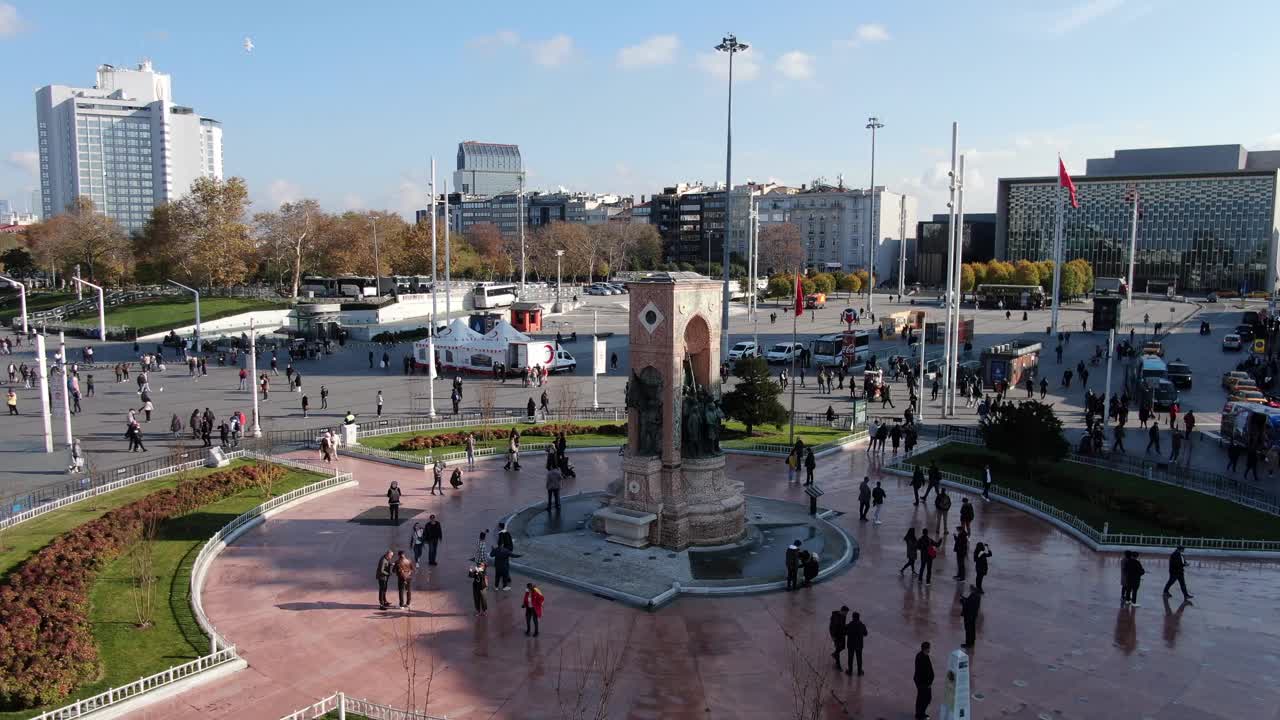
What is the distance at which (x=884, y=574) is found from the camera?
16.8 m

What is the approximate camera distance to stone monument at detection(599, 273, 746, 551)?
17703mm

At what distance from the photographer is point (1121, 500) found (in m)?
21.1

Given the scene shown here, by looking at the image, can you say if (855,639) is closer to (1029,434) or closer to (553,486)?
(553,486)

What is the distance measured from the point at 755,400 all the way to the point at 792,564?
13.9 m

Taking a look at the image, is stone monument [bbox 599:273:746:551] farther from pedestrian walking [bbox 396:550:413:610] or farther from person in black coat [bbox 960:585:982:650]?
person in black coat [bbox 960:585:982:650]

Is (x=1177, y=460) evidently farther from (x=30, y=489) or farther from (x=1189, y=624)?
(x=30, y=489)

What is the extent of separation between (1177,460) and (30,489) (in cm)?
3103

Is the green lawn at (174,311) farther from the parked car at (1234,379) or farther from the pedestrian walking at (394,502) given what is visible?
the parked car at (1234,379)

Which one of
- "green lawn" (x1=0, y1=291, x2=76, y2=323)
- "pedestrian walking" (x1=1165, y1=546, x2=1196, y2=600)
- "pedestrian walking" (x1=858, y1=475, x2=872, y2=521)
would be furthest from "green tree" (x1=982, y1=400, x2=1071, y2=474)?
"green lawn" (x1=0, y1=291, x2=76, y2=323)

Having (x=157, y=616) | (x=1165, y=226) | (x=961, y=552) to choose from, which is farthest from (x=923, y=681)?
(x=1165, y=226)

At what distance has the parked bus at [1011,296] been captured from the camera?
282ft

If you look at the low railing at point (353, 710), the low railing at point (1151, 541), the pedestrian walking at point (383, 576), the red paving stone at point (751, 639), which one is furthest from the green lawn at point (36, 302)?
the low railing at point (1151, 541)

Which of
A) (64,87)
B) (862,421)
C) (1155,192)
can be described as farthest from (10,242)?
(1155,192)

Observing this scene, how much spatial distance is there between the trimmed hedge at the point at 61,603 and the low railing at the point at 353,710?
3118 millimetres
